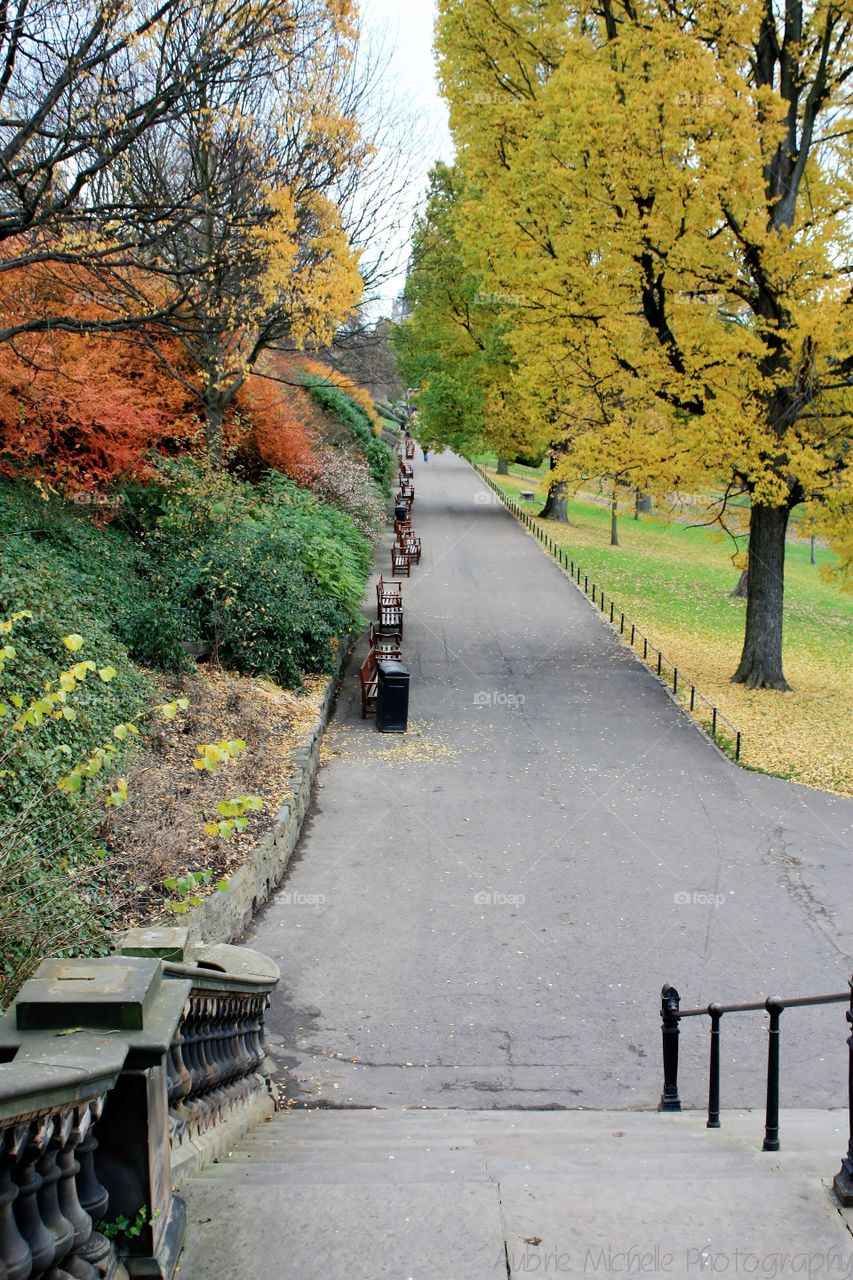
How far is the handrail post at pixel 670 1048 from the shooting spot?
273 inches

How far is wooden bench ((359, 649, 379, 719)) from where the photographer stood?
16.5 m

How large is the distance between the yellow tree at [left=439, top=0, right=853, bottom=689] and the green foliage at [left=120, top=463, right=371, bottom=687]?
5.15 m

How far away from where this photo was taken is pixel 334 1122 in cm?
641

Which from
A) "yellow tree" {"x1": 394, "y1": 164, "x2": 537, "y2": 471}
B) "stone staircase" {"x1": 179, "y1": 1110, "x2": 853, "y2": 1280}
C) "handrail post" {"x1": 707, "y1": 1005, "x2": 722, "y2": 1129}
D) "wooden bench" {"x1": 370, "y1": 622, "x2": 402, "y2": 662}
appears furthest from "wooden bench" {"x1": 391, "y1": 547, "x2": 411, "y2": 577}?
"stone staircase" {"x1": 179, "y1": 1110, "x2": 853, "y2": 1280}

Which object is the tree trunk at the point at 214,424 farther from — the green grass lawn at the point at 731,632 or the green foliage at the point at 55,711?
the green grass lawn at the point at 731,632

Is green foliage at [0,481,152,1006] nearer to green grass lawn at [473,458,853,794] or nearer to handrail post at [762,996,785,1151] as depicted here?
Answer: handrail post at [762,996,785,1151]

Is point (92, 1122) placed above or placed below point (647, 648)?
above

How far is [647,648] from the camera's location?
2073cm

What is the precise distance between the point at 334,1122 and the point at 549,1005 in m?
2.70

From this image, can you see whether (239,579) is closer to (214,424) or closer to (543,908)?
(214,424)

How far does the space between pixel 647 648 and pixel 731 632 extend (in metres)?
4.80

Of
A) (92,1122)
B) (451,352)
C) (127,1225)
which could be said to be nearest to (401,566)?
(451,352)

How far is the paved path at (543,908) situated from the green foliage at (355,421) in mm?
16462

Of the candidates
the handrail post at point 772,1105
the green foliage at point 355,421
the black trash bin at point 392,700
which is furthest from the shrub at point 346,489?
the handrail post at point 772,1105
